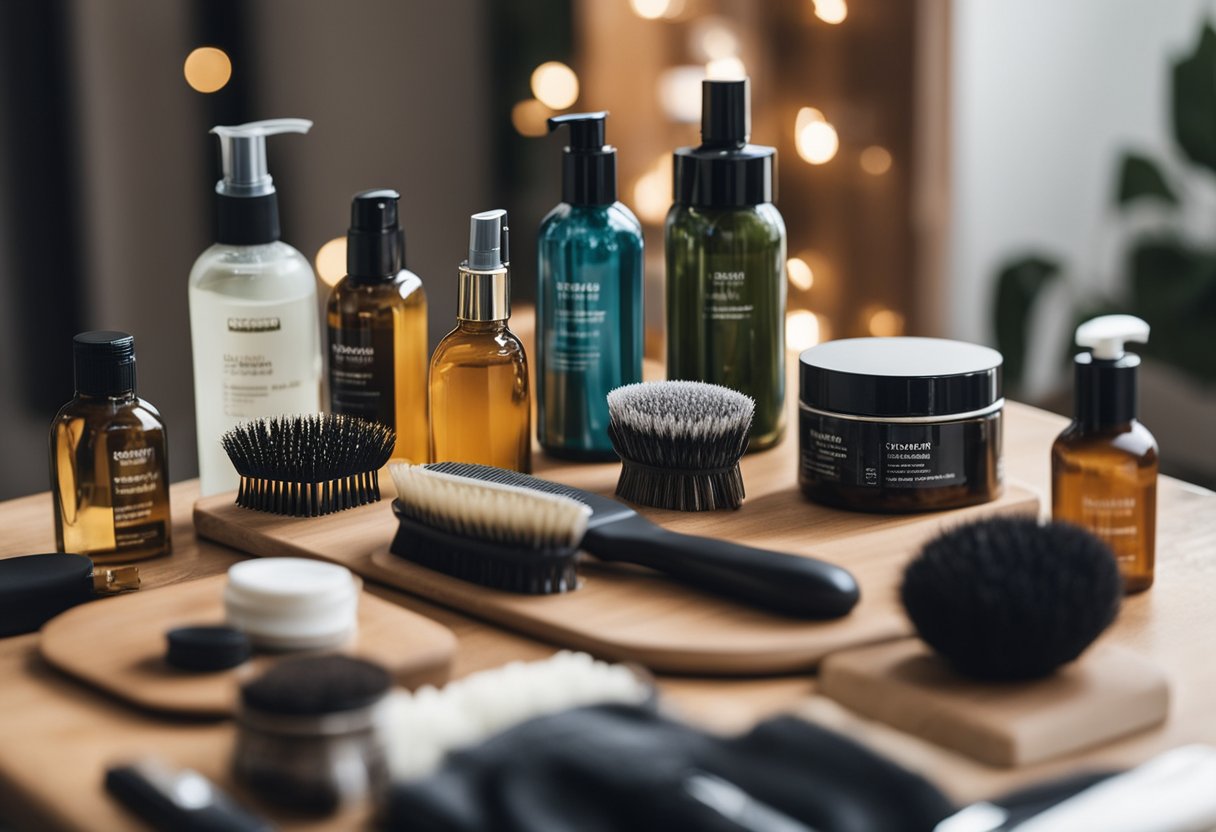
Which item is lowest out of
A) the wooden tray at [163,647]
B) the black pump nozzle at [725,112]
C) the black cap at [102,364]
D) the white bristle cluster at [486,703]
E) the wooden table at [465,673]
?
the wooden table at [465,673]

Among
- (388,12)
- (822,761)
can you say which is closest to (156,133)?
(388,12)

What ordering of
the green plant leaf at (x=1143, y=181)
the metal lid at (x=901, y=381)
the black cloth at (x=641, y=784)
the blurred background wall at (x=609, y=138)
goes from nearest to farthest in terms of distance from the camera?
the black cloth at (x=641, y=784) → the metal lid at (x=901, y=381) → the blurred background wall at (x=609, y=138) → the green plant leaf at (x=1143, y=181)

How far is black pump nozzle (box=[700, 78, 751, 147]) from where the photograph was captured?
0.95 meters

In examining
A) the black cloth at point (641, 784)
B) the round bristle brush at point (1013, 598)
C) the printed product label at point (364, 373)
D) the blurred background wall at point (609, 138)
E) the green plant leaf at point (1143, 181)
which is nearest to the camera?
the black cloth at point (641, 784)

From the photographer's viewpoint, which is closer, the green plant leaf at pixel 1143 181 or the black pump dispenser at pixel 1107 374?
the black pump dispenser at pixel 1107 374

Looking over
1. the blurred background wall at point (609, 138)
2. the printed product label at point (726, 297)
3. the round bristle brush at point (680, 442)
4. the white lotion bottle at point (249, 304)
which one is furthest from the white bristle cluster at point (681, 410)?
the blurred background wall at point (609, 138)

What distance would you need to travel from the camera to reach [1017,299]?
7.15 ft

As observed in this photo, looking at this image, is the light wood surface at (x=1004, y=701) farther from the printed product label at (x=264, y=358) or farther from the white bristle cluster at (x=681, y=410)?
the printed product label at (x=264, y=358)

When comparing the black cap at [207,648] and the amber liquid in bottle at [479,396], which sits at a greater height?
the amber liquid in bottle at [479,396]

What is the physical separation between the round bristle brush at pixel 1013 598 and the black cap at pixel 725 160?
1.21 feet

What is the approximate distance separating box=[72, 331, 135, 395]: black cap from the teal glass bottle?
0.29 meters

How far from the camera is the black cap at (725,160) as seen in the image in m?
0.95

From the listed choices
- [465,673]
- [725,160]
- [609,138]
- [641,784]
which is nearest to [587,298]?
[725,160]

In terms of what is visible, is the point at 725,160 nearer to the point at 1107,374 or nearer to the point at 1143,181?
the point at 1107,374
